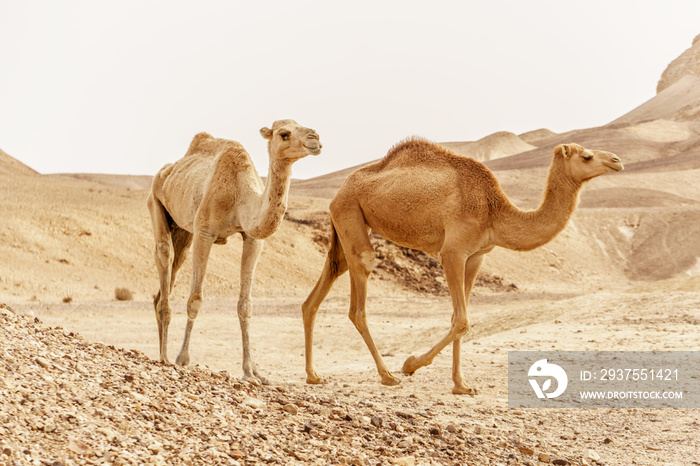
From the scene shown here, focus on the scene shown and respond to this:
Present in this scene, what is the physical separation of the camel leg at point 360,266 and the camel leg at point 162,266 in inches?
102

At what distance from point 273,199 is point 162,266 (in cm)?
290

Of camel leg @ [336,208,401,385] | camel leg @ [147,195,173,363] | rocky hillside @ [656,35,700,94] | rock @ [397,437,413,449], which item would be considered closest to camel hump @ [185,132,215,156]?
camel leg @ [147,195,173,363]

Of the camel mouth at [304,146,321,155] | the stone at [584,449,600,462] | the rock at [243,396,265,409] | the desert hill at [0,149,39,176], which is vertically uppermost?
the desert hill at [0,149,39,176]

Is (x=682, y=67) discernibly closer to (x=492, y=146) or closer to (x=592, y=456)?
(x=492, y=146)

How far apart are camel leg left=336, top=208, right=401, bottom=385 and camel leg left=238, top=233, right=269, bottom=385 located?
109 centimetres

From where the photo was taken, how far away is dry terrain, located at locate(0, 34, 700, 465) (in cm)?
549

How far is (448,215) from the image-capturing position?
8977 millimetres

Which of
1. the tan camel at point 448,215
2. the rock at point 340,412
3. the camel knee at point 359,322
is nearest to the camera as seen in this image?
the rock at point 340,412

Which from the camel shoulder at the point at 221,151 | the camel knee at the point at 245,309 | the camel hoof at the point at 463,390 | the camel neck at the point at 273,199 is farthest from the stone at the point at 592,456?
the camel shoulder at the point at 221,151

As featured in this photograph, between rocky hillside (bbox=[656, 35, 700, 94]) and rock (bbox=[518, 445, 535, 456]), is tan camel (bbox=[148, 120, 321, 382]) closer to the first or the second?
rock (bbox=[518, 445, 535, 456])

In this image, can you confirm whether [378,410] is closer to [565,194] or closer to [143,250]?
[565,194]

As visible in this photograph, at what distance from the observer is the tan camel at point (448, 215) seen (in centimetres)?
887

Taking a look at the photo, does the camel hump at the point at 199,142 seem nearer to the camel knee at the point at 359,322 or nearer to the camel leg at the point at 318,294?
the camel leg at the point at 318,294

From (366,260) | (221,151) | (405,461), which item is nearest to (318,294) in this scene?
(366,260)
